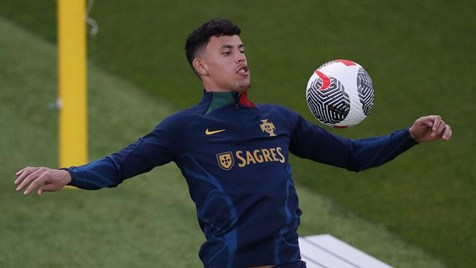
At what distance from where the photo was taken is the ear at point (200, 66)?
233 inches

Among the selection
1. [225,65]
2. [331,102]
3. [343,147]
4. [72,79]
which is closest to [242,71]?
[225,65]

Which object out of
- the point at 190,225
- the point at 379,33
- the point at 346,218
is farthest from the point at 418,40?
the point at 190,225

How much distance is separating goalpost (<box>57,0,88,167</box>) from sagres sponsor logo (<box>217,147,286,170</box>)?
3914 millimetres

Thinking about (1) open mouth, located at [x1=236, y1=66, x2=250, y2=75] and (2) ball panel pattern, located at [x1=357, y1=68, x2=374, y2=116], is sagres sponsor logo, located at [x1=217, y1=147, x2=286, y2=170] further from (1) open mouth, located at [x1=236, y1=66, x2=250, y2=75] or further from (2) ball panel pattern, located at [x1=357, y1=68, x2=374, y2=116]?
(2) ball panel pattern, located at [x1=357, y1=68, x2=374, y2=116]

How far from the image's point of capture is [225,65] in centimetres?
584

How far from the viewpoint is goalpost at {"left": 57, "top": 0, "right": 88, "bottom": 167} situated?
9.27 m

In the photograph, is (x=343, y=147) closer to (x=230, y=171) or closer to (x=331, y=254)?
(x=230, y=171)

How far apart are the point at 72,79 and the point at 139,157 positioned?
3868mm

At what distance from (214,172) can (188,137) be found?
24 centimetres

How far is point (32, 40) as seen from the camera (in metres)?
13.1

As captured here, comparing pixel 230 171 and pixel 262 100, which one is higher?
pixel 262 100

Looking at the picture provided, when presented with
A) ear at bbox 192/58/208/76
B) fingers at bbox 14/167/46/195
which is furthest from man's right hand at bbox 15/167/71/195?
ear at bbox 192/58/208/76

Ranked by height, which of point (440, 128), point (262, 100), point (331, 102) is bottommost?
point (440, 128)

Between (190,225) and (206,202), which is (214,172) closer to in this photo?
(206,202)
